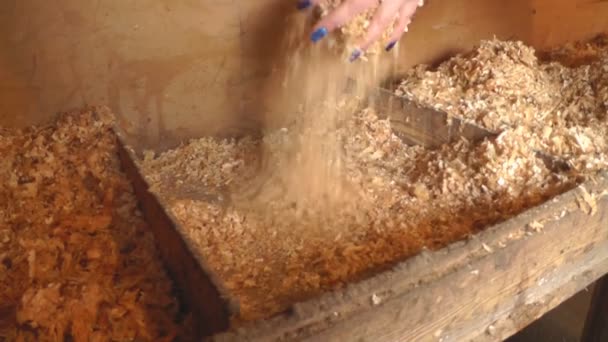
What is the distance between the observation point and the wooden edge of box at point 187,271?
1141 mm

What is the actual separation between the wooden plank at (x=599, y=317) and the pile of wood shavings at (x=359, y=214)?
0.80 metres

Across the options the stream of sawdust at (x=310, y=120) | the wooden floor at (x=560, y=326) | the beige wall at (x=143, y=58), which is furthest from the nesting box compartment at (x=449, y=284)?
the wooden floor at (x=560, y=326)

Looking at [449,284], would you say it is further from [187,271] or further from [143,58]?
[143,58]

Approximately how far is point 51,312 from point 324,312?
64 cm

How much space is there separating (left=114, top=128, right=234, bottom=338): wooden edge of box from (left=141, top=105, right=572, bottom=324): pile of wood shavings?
90 millimetres

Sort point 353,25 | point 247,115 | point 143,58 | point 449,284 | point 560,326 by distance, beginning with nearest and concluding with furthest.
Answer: point 449,284, point 353,25, point 143,58, point 247,115, point 560,326

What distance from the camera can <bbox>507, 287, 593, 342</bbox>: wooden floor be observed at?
135 inches

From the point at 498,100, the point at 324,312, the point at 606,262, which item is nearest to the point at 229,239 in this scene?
the point at 324,312

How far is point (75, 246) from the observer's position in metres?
1.50

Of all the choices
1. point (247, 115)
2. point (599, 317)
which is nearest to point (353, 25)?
point (247, 115)

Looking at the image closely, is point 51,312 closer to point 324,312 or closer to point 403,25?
point 324,312

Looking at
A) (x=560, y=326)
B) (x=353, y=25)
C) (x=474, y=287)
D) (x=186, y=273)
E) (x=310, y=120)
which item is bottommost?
Answer: (x=560, y=326)

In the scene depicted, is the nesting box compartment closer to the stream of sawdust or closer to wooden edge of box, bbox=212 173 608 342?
wooden edge of box, bbox=212 173 608 342

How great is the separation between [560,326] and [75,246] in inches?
126
